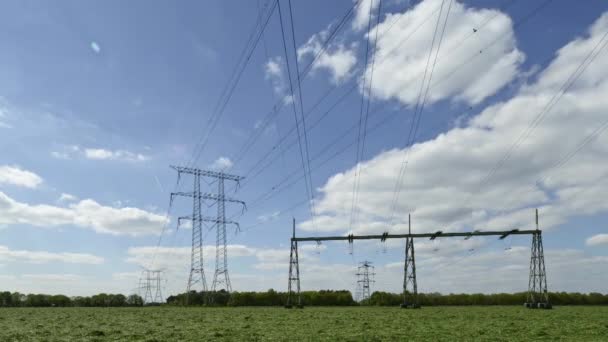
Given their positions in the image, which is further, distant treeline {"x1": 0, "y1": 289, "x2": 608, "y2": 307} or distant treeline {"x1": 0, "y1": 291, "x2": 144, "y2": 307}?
distant treeline {"x1": 0, "y1": 291, "x2": 144, "y2": 307}

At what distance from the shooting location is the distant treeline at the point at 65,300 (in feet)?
423

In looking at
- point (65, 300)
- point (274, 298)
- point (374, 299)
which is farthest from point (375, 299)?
point (65, 300)

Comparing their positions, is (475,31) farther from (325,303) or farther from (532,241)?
(325,303)

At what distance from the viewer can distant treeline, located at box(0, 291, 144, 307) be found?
129m

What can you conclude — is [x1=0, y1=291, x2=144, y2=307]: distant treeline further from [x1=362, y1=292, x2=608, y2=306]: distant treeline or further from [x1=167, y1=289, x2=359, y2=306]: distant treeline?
[x1=362, y1=292, x2=608, y2=306]: distant treeline

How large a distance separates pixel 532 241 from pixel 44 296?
12775cm

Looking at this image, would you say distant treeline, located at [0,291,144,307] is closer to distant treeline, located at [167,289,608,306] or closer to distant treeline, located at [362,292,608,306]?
distant treeline, located at [167,289,608,306]

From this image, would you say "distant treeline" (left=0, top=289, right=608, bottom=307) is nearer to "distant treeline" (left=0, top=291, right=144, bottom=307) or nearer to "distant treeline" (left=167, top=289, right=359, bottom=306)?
"distant treeline" (left=167, top=289, right=359, bottom=306)

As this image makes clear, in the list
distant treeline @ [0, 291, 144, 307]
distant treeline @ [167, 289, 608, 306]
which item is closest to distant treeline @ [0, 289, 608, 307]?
distant treeline @ [167, 289, 608, 306]

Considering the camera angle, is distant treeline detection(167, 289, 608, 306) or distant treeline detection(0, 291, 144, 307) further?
distant treeline detection(0, 291, 144, 307)

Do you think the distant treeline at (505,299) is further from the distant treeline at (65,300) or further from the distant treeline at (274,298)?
the distant treeline at (65,300)

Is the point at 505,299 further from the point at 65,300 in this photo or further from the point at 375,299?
the point at 65,300

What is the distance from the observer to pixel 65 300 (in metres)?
133

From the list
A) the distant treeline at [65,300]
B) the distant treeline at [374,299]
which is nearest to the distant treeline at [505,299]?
the distant treeline at [374,299]
